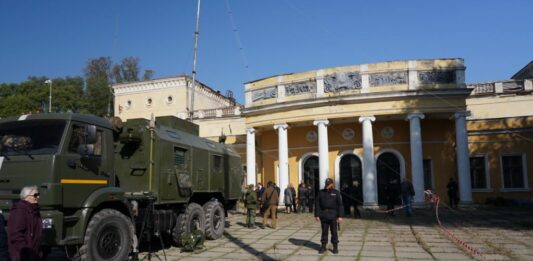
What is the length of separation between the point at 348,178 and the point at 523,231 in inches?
562

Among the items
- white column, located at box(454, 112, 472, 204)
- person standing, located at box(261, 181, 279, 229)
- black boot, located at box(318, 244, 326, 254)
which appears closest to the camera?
black boot, located at box(318, 244, 326, 254)

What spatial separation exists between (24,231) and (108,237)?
2938mm

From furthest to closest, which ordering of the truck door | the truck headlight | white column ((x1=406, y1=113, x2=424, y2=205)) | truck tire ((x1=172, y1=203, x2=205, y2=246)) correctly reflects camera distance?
white column ((x1=406, y1=113, x2=424, y2=205))
truck tire ((x1=172, y1=203, x2=205, y2=246))
the truck door
the truck headlight

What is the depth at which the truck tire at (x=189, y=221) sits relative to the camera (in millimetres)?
11547

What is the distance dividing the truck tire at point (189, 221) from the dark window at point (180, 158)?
113 centimetres

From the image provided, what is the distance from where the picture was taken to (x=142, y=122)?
10672 millimetres

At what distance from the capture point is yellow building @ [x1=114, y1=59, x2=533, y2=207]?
2450cm

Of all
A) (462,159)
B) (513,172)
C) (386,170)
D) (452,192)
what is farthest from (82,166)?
(513,172)

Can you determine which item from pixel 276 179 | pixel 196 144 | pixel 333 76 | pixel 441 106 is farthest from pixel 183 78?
pixel 196 144

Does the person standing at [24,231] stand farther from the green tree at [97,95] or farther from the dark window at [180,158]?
the green tree at [97,95]

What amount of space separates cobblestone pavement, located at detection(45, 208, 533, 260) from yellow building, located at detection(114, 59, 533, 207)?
7562mm

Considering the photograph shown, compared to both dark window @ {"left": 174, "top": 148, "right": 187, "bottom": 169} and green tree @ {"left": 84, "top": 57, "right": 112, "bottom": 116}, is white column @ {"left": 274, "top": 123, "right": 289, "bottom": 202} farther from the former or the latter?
green tree @ {"left": 84, "top": 57, "right": 112, "bottom": 116}

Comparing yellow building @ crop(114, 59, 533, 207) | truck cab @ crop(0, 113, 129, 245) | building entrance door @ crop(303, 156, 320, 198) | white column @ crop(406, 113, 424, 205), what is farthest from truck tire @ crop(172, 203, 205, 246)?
building entrance door @ crop(303, 156, 320, 198)

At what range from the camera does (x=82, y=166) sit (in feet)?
27.8
